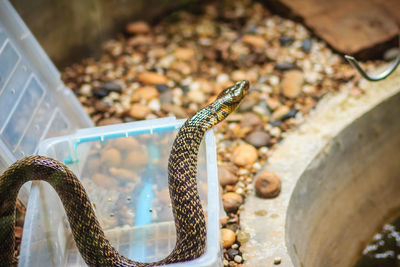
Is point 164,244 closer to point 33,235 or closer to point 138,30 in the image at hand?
point 33,235

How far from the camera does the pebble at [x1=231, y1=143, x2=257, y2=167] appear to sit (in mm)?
2697

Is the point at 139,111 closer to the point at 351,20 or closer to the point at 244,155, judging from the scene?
the point at 244,155

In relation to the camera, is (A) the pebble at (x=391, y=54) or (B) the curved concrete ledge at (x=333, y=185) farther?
(A) the pebble at (x=391, y=54)

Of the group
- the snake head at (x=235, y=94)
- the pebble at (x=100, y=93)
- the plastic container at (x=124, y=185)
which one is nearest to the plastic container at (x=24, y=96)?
the plastic container at (x=124, y=185)

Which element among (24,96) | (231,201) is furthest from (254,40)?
(24,96)

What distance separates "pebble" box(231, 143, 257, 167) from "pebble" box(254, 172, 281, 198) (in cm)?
25

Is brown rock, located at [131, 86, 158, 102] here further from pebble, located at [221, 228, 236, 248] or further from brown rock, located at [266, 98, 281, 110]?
pebble, located at [221, 228, 236, 248]

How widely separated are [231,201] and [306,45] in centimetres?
193

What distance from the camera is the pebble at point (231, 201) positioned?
2361 millimetres

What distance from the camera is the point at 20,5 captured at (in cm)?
295

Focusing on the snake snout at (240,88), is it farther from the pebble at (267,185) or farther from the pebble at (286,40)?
the pebble at (286,40)

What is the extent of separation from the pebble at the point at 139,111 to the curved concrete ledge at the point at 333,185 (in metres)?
1.02

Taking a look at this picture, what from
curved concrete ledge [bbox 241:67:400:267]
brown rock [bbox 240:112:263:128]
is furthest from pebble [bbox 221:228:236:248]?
brown rock [bbox 240:112:263:128]

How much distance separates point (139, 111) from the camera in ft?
10.0
